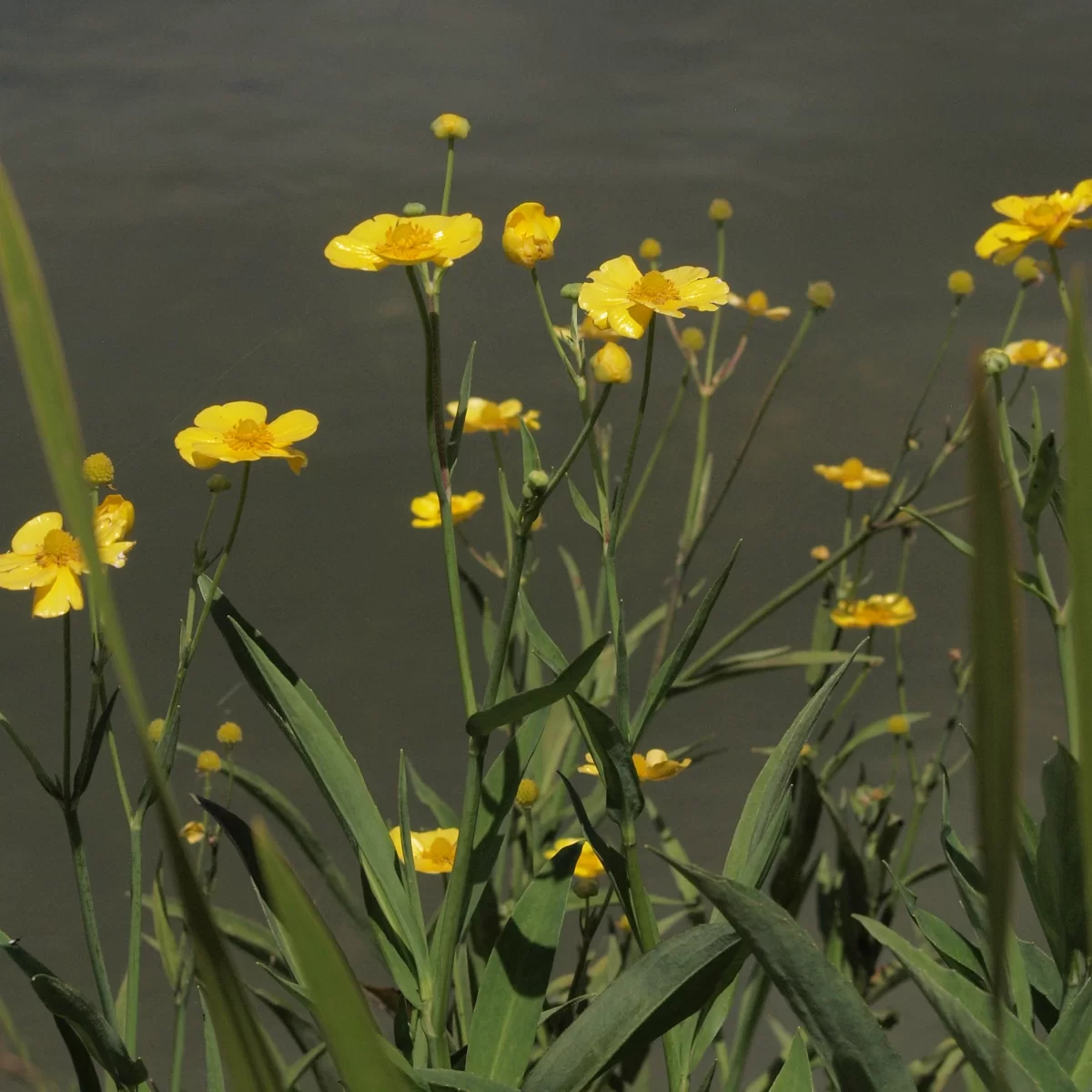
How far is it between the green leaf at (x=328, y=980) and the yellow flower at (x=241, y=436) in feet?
0.86

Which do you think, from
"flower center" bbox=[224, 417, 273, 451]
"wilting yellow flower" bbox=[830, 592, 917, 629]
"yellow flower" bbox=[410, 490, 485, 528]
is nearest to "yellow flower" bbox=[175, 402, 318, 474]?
"flower center" bbox=[224, 417, 273, 451]

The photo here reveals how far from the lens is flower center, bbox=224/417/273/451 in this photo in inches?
15.9

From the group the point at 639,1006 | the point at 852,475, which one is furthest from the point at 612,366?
the point at 852,475

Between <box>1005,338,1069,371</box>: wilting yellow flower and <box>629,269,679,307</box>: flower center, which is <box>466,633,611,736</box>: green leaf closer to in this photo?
<box>629,269,679,307</box>: flower center

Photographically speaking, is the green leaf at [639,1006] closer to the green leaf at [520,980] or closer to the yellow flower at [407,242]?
the green leaf at [520,980]

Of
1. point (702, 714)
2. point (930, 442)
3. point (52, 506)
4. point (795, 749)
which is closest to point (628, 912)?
point (795, 749)

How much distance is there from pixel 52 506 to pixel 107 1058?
62 centimetres

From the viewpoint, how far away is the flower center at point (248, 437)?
1.32 feet

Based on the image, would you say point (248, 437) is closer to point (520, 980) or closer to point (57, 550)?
point (57, 550)

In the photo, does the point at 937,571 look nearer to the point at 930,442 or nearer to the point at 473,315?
the point at 930,442

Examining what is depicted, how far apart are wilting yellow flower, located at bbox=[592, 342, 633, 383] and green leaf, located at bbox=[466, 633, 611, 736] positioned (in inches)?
3.6

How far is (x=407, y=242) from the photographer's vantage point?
1.26ft

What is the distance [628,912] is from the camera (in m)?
0.39

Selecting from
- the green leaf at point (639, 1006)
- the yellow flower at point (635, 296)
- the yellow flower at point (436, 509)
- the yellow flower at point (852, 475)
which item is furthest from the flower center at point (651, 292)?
the yellow flower at point (852, 475)
